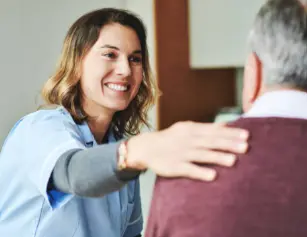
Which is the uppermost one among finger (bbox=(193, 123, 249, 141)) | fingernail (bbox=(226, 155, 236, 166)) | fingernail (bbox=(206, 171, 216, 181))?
finger (bbox=(193, 123, 249, 141))

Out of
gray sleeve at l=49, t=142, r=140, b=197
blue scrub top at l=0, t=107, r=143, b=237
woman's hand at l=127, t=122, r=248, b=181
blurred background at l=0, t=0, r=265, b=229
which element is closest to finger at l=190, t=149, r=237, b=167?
woman's hand at l=127, t=122, r=248, b=181

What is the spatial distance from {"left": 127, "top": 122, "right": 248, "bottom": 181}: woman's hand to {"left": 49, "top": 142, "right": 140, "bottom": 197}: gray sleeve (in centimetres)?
5

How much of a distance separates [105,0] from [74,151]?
2.01 meters

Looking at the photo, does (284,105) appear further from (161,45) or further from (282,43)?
(161,45)

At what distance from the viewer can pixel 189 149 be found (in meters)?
0.80

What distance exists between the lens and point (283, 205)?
0.76m

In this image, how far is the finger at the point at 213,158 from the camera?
775 mm

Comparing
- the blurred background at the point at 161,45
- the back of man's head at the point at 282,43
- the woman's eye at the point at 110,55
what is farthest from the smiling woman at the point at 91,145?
the blurred background at the point at 161,45

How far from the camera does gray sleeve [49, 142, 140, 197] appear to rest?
2.93 ft

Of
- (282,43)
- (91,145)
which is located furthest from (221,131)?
(91,145)

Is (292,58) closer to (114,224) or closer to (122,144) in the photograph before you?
(122,144)

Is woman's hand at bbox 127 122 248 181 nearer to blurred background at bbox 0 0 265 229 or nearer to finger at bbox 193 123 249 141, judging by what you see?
finger at bbox 193 123 249 141

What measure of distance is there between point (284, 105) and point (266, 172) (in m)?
0.11

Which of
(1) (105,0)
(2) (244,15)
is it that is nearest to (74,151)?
(2) (244,15)
